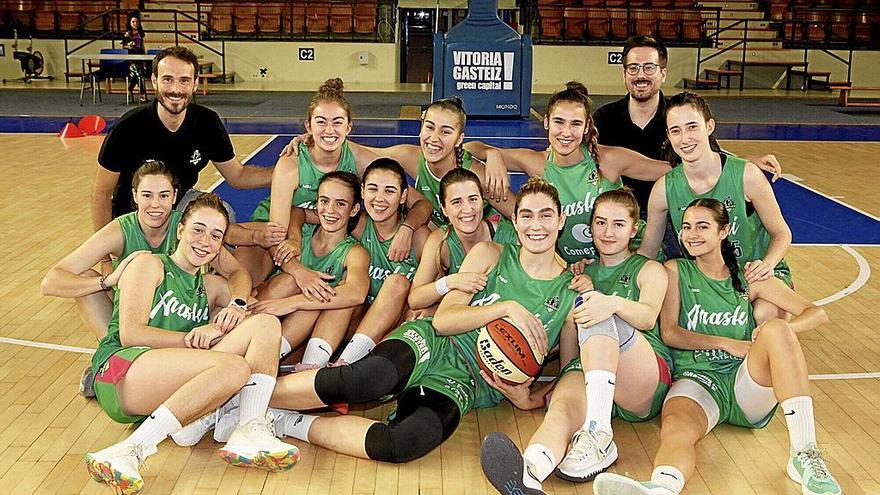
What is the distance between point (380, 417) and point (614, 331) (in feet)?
3.49

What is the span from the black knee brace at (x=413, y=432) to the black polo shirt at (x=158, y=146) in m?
2.04

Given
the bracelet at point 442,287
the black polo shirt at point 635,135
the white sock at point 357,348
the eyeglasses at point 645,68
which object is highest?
the eyeglasses at point 645,68

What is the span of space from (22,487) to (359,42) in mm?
18202

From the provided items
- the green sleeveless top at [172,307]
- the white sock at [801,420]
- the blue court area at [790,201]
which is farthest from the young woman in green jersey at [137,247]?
the blue court area at [790,201]

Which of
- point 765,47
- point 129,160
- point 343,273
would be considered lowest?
point 343,273

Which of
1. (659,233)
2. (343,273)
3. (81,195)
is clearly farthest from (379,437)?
(81,195)

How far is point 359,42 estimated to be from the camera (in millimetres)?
20906

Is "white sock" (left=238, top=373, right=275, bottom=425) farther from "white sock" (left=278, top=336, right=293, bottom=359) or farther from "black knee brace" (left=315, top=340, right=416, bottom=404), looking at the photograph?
"white sock" (left=278, top=336, right=293, bottom=359)

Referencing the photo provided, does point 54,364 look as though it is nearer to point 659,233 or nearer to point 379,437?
point 379,437

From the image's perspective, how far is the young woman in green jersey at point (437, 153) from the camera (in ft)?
15.4

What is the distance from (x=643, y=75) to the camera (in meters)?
5.11

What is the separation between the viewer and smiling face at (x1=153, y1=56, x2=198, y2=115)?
16.1 feet

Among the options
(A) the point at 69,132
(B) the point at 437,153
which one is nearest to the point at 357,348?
(B) the point at 437,153

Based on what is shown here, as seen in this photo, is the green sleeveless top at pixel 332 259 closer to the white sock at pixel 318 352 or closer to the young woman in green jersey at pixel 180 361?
the white sock at pixel 318 352
